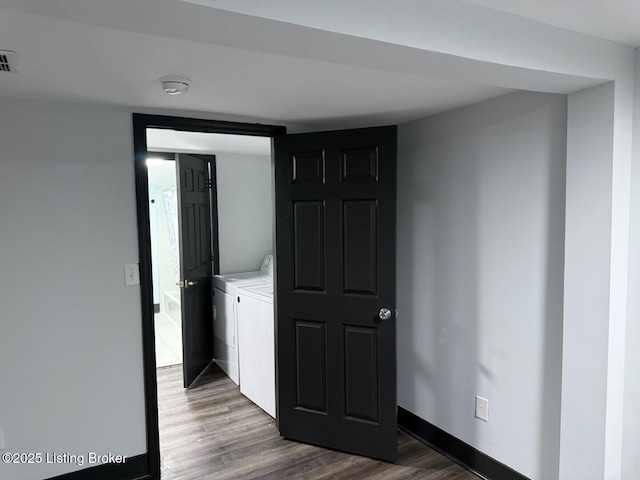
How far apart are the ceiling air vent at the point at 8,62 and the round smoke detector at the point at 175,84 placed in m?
0.51

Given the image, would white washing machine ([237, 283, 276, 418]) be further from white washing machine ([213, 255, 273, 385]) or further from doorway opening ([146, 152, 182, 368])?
doorway opening ([146, 152, 182, 368])

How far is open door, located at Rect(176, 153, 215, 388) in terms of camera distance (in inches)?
141

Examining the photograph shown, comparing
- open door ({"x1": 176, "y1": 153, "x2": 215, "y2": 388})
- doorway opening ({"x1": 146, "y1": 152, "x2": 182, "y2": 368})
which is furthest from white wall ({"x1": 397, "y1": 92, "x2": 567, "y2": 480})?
doorway opening ({"x1": 146, "y1": 152, "x2": 182, "y2": 368})

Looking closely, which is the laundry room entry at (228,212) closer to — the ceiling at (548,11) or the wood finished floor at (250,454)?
the wood finished floor at (250,454)

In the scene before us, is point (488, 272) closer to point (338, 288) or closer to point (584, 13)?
point (338, 288)

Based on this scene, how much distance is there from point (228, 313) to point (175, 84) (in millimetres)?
2380

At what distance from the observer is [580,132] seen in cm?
179

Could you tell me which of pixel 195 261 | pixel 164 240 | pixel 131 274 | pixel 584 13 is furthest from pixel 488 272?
pixel 164 240

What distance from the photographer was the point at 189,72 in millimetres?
1726

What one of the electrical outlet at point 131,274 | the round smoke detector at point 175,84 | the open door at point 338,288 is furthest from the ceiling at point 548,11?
the electrical outlet at point 131,274

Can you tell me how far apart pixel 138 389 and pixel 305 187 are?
1.52 meters

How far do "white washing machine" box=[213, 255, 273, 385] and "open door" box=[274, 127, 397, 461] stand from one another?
960 mm

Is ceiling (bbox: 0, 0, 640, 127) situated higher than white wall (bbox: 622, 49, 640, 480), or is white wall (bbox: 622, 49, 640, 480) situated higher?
ceiling (bbox: 0, 0, 640, 127)

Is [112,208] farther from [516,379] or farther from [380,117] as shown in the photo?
[516,379]
